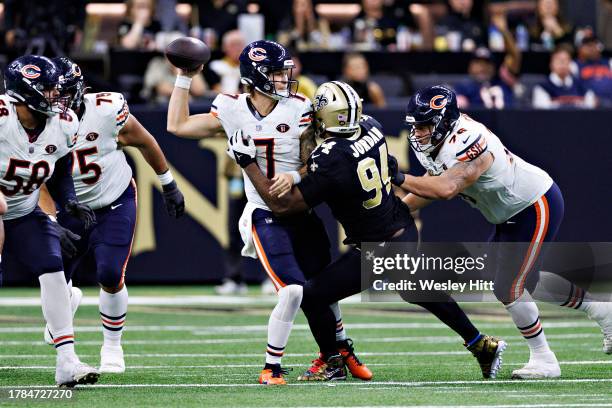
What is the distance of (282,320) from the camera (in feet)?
22.1

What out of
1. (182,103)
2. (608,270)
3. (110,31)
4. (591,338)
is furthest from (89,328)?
(110,31)

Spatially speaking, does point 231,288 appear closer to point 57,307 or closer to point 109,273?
point 109,273

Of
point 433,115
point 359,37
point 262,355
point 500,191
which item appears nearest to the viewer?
point 433,115

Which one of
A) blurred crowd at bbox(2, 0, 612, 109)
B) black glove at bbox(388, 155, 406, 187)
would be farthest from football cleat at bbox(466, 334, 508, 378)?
blurred crowd at bbox(2, 0, 612, 109)

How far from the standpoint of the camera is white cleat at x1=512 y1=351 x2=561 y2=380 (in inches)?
274

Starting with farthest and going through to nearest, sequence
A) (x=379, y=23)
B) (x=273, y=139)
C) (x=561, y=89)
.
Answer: (x=379, y=23) < (x=561, y=89) < (x=273, y=139)

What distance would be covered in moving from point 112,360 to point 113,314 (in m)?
0.30

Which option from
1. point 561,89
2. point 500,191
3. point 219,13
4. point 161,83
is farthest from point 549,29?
point 500,191

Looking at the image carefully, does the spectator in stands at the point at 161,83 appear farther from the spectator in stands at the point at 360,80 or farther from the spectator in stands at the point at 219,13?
the spectator in stands at the point at 360,80

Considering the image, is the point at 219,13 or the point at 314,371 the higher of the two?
the point at 219,13

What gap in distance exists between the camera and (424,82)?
13.6 metres

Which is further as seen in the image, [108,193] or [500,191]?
[108,193]

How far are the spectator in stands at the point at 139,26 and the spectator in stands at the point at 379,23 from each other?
235 cm

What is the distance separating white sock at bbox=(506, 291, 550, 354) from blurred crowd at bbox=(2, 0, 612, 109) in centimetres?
510
